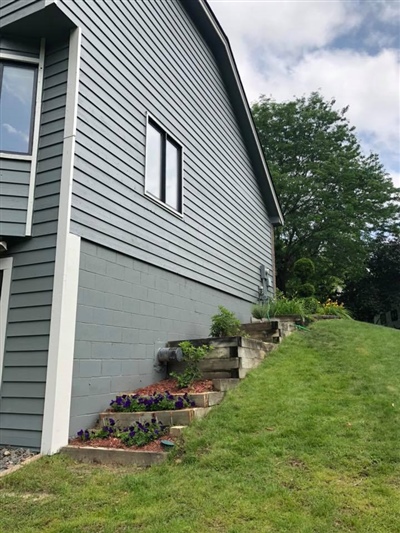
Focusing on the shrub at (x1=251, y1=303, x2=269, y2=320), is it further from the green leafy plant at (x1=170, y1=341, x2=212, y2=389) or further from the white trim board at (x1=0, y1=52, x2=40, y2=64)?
the white trim board at (x1=0, y1=52, x2=40, y2=64)

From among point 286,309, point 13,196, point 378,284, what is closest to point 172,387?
point 13,196

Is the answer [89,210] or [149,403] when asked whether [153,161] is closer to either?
[89,210]

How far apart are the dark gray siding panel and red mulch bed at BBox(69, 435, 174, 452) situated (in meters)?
2.31

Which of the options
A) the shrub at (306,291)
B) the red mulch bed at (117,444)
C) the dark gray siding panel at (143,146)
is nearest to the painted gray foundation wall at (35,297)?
the dark gray siding panel at (143,146)

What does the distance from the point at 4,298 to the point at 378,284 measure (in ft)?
79.5

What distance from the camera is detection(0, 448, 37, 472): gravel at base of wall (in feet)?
13.4

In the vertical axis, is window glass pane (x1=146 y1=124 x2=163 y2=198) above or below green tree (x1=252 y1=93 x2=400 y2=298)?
below

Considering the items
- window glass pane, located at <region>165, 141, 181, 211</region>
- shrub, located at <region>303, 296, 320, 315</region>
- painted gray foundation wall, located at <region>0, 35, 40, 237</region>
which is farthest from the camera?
shrub, located at <region>303, 296, 320, 315</region>

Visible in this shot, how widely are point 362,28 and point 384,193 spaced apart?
12.0m

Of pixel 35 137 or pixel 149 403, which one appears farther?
pixel 35 137

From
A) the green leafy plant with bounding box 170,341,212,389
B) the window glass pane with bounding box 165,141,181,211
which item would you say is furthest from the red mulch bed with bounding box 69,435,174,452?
the window glass pane with bounding box 165,141,181,211

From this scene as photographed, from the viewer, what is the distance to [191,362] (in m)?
5.83

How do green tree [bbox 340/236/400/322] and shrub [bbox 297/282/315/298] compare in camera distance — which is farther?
green tree [bbox 340/236/400/322]

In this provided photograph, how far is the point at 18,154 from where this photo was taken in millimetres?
5246
